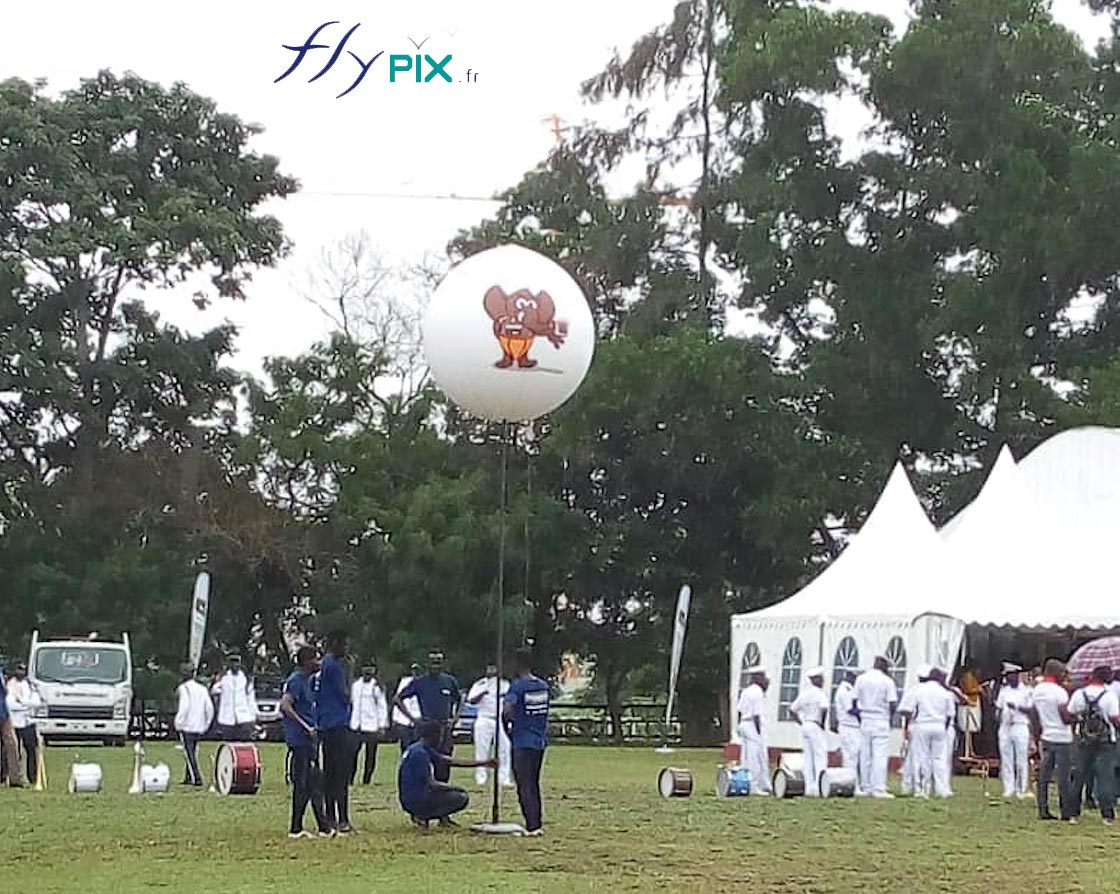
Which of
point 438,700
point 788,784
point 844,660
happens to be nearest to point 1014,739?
point 788,784

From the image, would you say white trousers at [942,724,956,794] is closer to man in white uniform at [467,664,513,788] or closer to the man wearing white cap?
the man wearing white cap

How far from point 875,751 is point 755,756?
146 centimetres

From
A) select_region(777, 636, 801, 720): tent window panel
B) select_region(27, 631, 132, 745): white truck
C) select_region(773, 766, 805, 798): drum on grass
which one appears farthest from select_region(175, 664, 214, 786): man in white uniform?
select_region(27, 631, 132, 745): white truck

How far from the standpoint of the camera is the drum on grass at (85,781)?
23312mm

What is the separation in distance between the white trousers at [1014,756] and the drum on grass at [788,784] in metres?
2.34

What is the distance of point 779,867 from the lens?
15.5 m

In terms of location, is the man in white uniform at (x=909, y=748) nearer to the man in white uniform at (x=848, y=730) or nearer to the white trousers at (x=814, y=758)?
the man in white uniform at (x=848, y=730)

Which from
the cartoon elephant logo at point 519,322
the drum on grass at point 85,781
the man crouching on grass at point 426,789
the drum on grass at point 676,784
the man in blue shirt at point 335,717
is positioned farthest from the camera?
the drum on grass at point 85,781

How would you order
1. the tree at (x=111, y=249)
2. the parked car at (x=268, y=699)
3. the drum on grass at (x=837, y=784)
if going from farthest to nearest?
the tree at (x=111, y=249) → the parked car at (x=268, y=699) → the drum on grass at (x=837, y=784)

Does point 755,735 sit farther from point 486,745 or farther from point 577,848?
point 577,848

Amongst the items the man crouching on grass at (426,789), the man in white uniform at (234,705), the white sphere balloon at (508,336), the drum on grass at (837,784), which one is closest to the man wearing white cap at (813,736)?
the drum on grass at (837,784)

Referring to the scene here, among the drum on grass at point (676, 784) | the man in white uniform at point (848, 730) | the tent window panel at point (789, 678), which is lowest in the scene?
the drum on grass at point (676, 784)

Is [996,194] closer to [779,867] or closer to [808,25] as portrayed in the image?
[808,25]

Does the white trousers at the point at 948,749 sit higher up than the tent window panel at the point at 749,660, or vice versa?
the tent window panel at the point at 749,660
